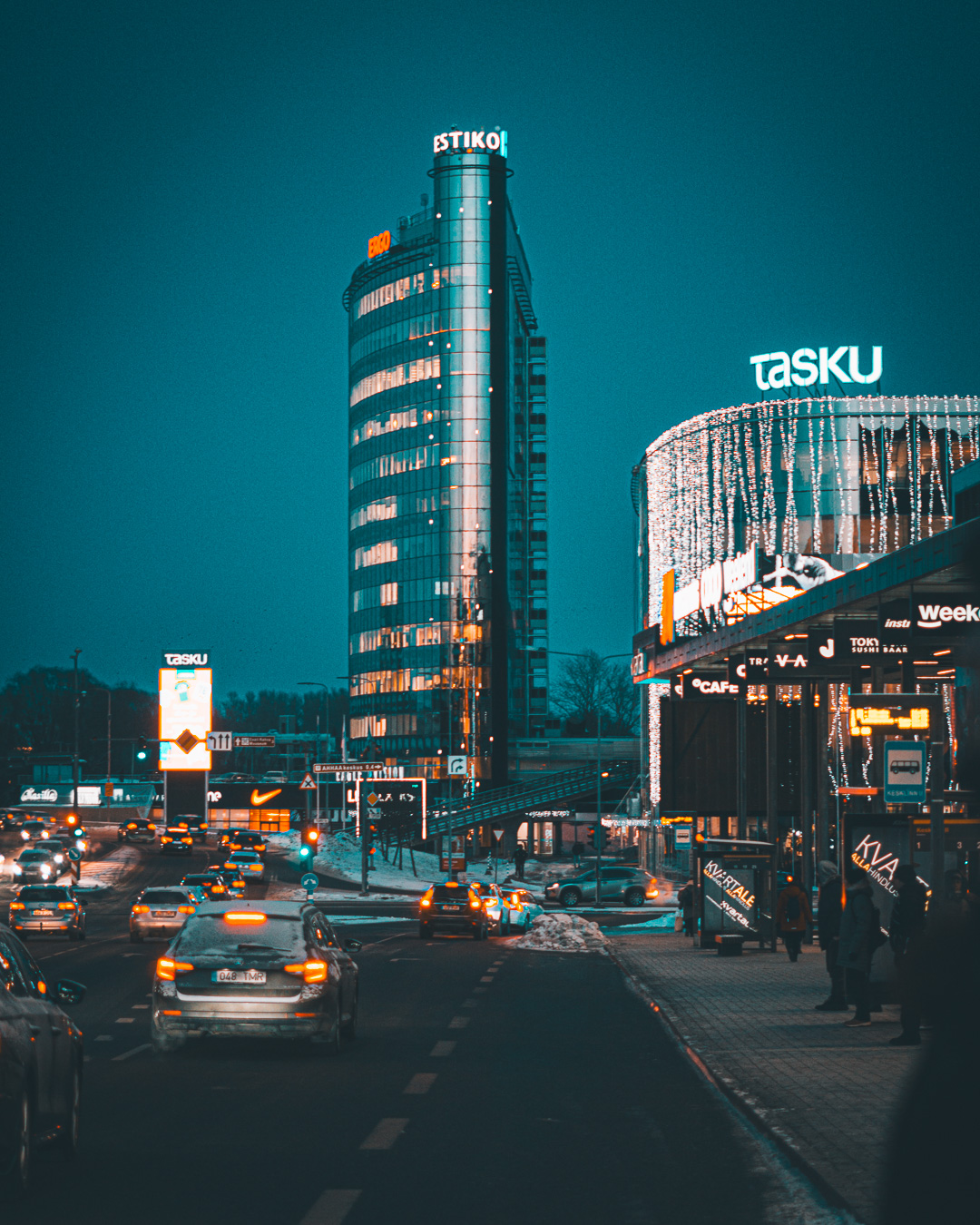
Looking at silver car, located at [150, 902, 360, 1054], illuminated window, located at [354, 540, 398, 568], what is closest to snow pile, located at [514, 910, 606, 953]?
silver car, located at [150, 902, 360, 1054]

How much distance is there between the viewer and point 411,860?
249 ft

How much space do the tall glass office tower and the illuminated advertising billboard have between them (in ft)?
89.8

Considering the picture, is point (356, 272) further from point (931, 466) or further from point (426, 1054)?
point (426, 1054)

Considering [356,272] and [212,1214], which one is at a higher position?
[356,272]

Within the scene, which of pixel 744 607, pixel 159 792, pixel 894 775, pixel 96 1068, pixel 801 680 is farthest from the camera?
pixel 159 792

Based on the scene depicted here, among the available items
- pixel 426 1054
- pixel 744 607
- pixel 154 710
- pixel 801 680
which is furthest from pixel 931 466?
pixel 154 710

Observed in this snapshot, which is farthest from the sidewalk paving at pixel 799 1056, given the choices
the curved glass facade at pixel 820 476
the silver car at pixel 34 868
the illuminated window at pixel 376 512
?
the illuminated window at pixel 376 512

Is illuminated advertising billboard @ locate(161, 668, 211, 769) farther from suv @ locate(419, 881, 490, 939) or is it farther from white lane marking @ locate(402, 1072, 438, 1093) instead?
white lane marking @ locate(402, 1072, 438, 1093)

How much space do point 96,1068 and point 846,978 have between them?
843 centimetres

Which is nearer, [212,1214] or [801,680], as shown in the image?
[212,1214]

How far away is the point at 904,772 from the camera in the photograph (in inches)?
763

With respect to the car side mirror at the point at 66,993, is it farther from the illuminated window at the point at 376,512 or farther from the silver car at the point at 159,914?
the illuminated window at the point at 376,512

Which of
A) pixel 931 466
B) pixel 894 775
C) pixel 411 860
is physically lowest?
pixel 411 860

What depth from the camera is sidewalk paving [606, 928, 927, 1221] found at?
9688mm
